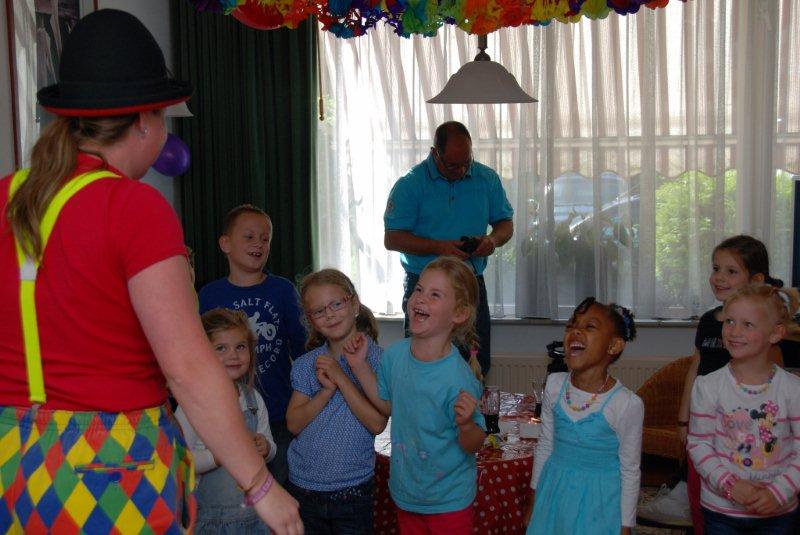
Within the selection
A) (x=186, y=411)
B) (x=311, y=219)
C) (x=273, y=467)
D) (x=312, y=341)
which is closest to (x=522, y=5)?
(x=312, y=341)

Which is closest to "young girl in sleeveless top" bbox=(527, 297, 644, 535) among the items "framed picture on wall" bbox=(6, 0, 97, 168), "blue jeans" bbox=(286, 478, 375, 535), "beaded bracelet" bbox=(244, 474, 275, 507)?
"blue jeans" bbox=(286, 478, 375, 535)

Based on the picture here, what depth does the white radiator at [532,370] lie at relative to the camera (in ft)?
16.6

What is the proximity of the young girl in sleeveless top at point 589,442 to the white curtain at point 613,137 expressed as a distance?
2.51m

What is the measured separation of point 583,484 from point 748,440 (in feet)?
1.53

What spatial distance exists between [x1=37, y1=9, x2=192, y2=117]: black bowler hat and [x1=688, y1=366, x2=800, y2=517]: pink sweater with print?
1734 millimetres

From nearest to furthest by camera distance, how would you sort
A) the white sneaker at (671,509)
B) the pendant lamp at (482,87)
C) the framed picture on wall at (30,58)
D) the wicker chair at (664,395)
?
the white sneaker at (671,509) < the pendant lamp at (482,87) < the framed picture on wall at (30,58) < the wicker chair at (664,395)

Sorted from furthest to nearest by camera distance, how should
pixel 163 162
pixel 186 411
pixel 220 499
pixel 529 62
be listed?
1. pixel 529 62
2. pixel 163 162
3. pixel 220 499
4. pixel 186 411

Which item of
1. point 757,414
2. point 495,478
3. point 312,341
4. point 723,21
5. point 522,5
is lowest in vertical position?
point 495,478

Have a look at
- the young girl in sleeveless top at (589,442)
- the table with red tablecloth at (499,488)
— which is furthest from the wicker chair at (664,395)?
the young girl in sleeveless top at (589,442)

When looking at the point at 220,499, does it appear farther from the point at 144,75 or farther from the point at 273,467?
the point at 144,75

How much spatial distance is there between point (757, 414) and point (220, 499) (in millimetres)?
1444

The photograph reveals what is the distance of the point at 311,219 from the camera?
5262 millimetres

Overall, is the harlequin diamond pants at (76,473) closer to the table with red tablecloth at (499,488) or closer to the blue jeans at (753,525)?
the table with red tablecloth at (499,488)

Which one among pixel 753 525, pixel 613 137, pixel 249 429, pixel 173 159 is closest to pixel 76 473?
pixel 249 429
